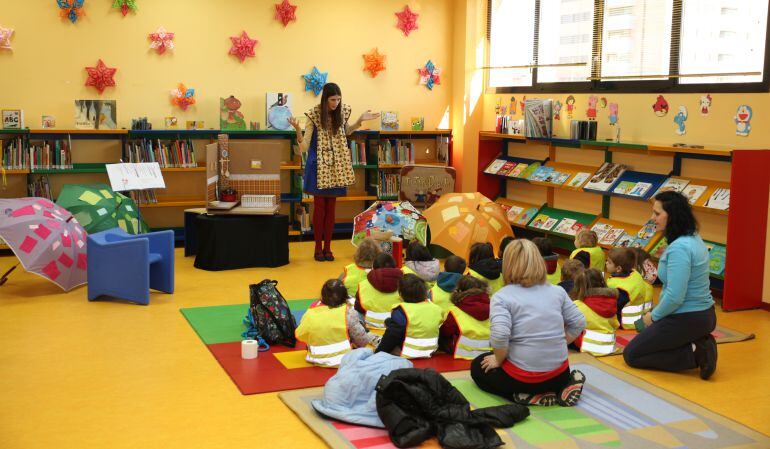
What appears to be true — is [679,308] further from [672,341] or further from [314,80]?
[314,80]

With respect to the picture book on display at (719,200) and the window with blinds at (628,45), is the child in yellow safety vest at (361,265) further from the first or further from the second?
the window with blinds at (628,45)

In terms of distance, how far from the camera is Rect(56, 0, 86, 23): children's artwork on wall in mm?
9070

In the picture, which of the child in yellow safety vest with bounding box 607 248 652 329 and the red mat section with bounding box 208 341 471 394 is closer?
the red mat section with bounding box 208 341 471 394

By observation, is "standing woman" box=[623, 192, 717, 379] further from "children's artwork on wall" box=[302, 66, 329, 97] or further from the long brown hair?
"children's artwork on wall" box=[302, 66, 329, 97]

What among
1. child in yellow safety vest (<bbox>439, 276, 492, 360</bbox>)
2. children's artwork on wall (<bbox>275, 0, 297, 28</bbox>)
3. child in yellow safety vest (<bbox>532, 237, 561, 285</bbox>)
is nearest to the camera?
child in yellow safety vest (<bbox>439, 276, 492, 360</bbox>)

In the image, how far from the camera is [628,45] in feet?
28.7

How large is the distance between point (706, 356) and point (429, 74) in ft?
21.4

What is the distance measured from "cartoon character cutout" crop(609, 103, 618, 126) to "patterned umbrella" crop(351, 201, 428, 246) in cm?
225

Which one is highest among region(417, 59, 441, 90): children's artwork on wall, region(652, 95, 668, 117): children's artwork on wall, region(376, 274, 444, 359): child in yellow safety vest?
region(417, 59, 441, 90): children's artwork on wall

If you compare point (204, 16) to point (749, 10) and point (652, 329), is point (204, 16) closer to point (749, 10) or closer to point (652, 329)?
point (749, 10)

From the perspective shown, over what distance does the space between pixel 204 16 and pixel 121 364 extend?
5.48 meters

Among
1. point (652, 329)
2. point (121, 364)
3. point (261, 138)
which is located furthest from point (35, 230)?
point (652, 329)

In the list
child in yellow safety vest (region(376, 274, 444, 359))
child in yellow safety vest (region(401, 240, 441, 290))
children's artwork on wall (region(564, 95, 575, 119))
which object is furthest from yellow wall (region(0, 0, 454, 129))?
child in yellow safety vest (region(376, 274, 444, 359))

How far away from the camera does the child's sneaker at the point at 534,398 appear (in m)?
4.68
